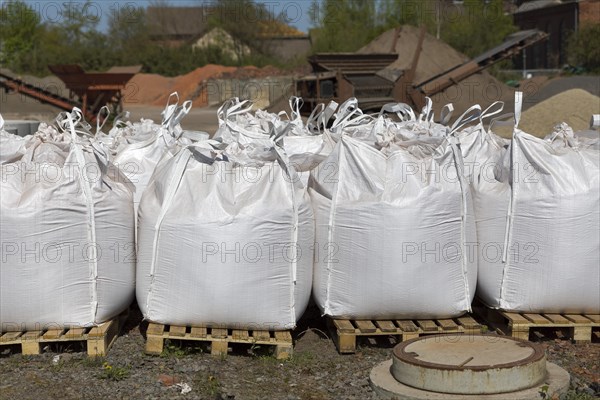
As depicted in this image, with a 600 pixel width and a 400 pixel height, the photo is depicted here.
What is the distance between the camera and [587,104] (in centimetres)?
1345

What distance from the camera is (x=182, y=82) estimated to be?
115 ft

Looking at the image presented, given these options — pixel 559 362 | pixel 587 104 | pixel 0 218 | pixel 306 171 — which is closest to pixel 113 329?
pixel 0 218

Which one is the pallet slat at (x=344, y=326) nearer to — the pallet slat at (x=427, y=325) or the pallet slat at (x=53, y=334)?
the pallet slat at (x=427, y=325)

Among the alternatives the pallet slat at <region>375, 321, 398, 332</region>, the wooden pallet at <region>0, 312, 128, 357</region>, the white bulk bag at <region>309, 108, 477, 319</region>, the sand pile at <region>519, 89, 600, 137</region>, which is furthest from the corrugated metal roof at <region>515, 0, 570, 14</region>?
the wooden pallet at <region>0, 312, 128, 357</region>

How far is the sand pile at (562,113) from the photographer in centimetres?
1251

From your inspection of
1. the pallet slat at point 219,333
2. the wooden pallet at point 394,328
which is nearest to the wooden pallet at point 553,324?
the wooden pallet at point 394,328

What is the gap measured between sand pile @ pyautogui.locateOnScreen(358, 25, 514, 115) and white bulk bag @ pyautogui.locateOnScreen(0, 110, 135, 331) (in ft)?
44.3

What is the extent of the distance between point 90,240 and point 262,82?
24333 millimetres

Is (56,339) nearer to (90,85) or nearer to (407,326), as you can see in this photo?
(407,326)

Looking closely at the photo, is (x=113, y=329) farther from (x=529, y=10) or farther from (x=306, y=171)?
(x=529, y=10)

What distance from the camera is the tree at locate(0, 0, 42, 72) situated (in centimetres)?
4091

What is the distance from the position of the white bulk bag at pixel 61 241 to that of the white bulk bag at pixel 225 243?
0.20 meters

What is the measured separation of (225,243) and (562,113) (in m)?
9.87

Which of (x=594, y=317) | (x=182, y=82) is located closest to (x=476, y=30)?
(x=182, y=82)
